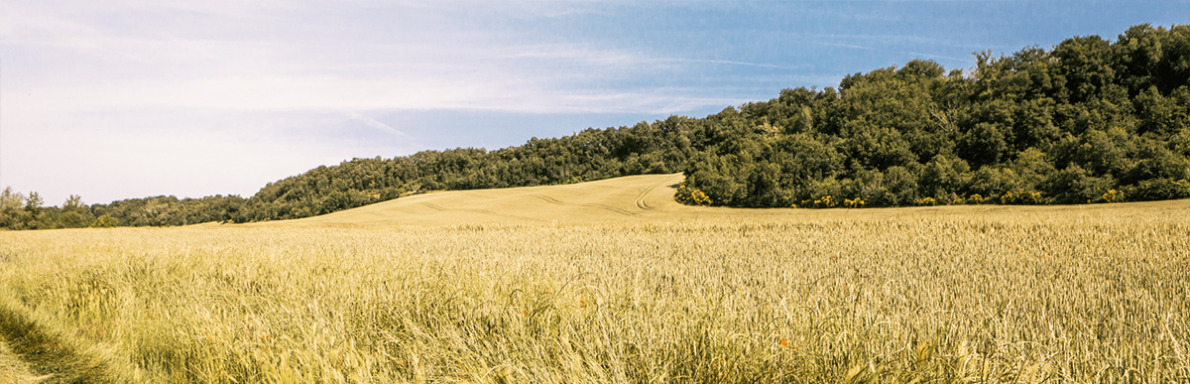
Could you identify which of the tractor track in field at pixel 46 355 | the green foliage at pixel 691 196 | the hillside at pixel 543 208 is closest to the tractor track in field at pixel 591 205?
the hillside at pixel 543 208

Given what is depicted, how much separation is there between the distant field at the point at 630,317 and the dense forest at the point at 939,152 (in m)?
35.4

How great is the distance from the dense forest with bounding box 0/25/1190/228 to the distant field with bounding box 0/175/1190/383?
116 ft

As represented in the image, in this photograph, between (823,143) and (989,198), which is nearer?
(989,198)

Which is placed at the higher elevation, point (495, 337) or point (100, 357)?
point (495, 337)

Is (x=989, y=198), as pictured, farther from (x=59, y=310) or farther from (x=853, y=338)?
(x=59, y=310)

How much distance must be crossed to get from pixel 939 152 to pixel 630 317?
54.5 m

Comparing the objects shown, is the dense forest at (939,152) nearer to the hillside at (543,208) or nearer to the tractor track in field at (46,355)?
the hillside at (543,208)

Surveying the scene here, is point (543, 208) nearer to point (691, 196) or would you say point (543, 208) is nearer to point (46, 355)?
point (691, 196)

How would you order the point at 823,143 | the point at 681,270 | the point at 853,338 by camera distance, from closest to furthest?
the point at 853,338
the point at 681,270
the point at 823,143

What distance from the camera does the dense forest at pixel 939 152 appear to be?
37906mm

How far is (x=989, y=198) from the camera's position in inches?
1527

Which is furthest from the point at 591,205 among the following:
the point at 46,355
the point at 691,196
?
the point at 46,355

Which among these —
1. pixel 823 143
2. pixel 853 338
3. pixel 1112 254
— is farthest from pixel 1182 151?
pixel 853 338

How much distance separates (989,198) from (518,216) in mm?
36352
